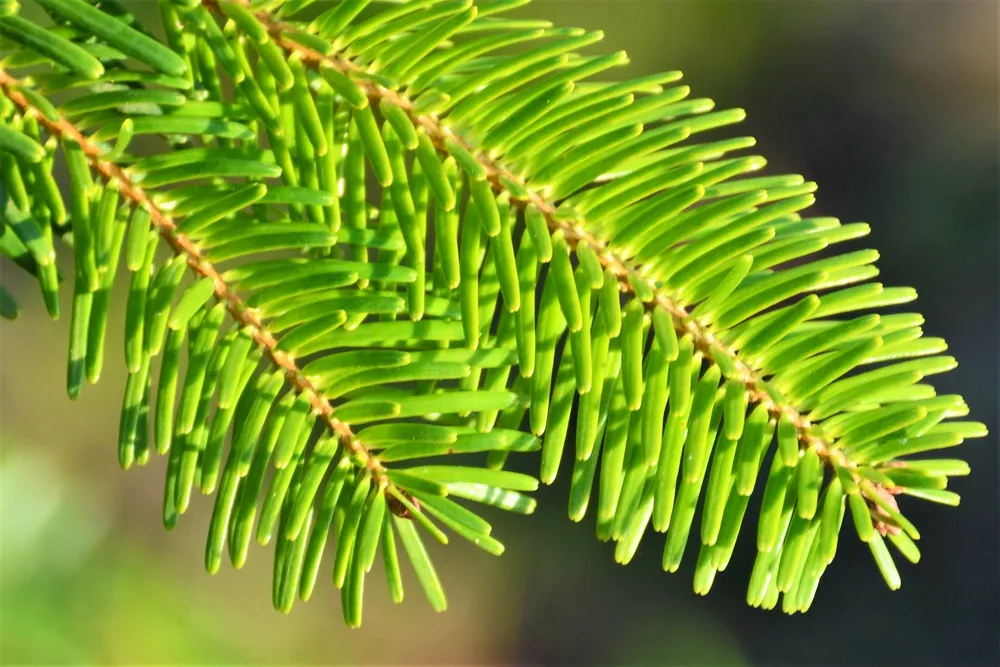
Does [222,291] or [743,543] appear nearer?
[222,291]

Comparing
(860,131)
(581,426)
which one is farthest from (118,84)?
(860,131)

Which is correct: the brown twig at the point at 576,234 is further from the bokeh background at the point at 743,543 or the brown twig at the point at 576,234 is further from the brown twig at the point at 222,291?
the bokeh background at the point at 743,543

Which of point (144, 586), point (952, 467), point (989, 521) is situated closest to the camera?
point (952, 467)

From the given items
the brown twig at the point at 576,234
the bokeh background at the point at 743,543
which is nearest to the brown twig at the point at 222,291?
the brown twig at the point at 576,234

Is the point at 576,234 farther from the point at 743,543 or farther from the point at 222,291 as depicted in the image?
the point at 743,543

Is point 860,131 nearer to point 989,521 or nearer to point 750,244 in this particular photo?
point 989,521

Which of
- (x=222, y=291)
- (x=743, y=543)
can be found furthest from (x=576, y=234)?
(x=743, y=543)

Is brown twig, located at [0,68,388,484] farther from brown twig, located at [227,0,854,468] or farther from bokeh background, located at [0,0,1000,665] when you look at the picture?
bokeh background, located at [0,0,1000,665]

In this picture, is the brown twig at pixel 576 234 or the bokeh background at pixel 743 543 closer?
the brown twig at pixel 576 234
